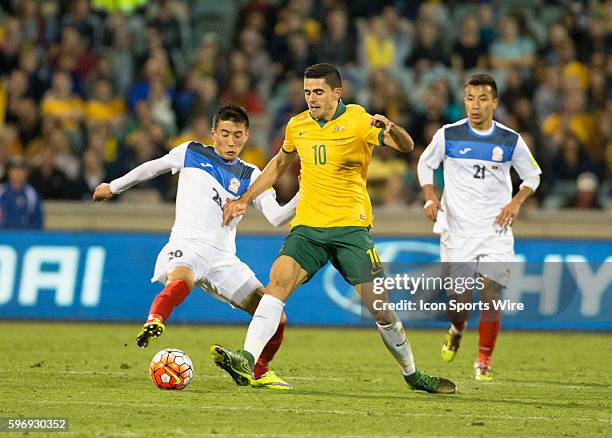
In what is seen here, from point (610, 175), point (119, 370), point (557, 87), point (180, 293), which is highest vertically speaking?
point (557, 87)

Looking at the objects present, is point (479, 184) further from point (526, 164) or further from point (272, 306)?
point (272, 306)

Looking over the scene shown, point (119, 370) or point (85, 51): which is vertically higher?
point (85, 51)

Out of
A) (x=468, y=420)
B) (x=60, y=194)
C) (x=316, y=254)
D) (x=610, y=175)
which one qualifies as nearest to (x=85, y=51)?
(x=60, y=194)

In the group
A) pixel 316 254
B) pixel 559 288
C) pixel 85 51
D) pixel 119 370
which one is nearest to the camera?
pixel 316 254

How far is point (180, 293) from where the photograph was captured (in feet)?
30.3

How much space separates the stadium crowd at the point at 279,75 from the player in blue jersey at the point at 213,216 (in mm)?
6655

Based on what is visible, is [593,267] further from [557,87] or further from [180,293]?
[180,293]

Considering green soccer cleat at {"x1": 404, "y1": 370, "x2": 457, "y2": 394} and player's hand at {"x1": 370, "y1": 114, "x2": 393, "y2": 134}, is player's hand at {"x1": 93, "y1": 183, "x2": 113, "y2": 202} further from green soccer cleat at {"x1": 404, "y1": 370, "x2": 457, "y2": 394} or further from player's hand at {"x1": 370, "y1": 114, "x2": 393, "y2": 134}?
green soccer cleat at {"x1": 404, "y1": 370, "x2": 457, "y2": 394}

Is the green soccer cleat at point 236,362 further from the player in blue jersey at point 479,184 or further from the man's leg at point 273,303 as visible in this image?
the player in blue jersey at point 479,184

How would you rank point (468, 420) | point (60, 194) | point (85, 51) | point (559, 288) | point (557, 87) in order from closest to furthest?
point (468, 420) → point (559, 288) → point (60, 194) → point (557, 87) → point (85, 51)

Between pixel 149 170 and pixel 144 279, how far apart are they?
5.71 m

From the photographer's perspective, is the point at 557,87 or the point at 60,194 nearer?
the point at 60,194

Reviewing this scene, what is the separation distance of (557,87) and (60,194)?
7.48m

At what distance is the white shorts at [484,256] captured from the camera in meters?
10.7
